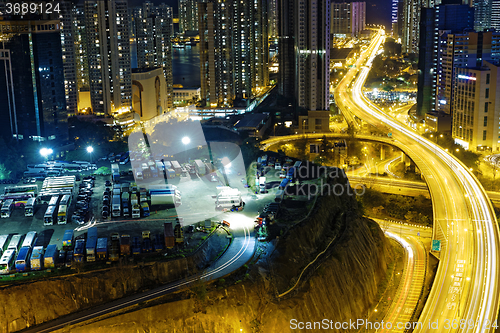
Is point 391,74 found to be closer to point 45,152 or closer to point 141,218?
point 45,152

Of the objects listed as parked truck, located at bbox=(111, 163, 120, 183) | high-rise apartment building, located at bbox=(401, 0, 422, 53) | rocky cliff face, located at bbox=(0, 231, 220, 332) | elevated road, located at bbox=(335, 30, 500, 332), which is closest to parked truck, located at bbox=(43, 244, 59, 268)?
rocky cliff face, located at bbox=(0, 231, 220, 332)

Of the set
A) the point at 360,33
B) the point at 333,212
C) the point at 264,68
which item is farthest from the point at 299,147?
the point at 360,33

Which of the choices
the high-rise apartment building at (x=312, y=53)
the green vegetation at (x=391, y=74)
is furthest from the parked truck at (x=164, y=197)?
the green vegetation at (x=391, y=74)

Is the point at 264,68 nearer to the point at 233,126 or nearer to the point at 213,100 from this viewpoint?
the point at 213,100

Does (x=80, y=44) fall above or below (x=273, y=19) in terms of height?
below

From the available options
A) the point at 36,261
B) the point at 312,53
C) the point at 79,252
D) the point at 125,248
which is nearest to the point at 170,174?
the point at 125,248

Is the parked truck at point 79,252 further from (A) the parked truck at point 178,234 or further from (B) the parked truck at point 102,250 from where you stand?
(A) the parked truck at point 178,234
